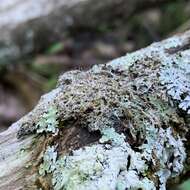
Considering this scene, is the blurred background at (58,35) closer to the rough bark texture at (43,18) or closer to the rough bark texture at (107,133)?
the rough bark texture at (43,18)

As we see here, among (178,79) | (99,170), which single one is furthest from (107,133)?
(178,79)

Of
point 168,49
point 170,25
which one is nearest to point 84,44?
point 170,25

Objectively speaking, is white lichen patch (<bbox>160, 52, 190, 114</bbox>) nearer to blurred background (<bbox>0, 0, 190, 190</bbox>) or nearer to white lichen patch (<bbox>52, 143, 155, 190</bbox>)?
white lichen patch (<bbox>52, 143, 155, 190</bbox>)

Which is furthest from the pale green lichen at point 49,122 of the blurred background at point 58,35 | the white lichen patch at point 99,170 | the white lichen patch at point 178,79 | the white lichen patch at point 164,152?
the blurred background at point 58,35

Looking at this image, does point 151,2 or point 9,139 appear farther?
point 151,2

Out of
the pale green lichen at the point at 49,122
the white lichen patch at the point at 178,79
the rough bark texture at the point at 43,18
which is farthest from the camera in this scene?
the rough bark texture at the point at 43,18

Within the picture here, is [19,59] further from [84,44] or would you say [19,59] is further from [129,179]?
[129,179]

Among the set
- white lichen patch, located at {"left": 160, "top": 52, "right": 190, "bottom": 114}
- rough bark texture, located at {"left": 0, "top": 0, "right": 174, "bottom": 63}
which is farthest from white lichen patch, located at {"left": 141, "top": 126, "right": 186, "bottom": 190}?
rough bark texture, located at {"left": 0, "top": 0, "right": 174, "bottom": 63}
